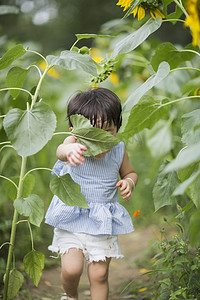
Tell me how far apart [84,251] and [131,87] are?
138 centimetres

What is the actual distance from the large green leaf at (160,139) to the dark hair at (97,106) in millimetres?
593

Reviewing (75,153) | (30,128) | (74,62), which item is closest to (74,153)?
(75,153)

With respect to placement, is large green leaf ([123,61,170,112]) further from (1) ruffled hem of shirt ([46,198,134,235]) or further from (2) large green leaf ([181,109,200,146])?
(1) ruffled hem of shirt ([46,198,134,235])

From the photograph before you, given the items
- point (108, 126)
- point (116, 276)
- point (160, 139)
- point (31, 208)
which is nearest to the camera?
point (31, 208)

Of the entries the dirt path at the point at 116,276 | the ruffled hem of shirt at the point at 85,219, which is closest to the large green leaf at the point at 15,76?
the ruffled hem of shirt at the point at 85,219

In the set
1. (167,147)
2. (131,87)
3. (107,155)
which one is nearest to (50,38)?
(131,87)

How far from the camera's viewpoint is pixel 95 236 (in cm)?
156

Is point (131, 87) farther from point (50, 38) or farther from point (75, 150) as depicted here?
point (50, 38)

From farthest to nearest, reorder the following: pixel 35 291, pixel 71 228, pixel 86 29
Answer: pixel 86 29, pixel 35 291, pixel 71 228

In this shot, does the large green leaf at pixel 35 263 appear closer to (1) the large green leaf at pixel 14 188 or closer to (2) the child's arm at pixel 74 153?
(1) the large green leaf at pixel 14 188

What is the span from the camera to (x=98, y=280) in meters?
1.52

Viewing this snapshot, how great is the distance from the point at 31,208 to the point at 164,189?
0.53 m

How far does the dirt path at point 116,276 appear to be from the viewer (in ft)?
6.56

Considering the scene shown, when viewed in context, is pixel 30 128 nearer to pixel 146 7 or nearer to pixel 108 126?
pixel 108 126
